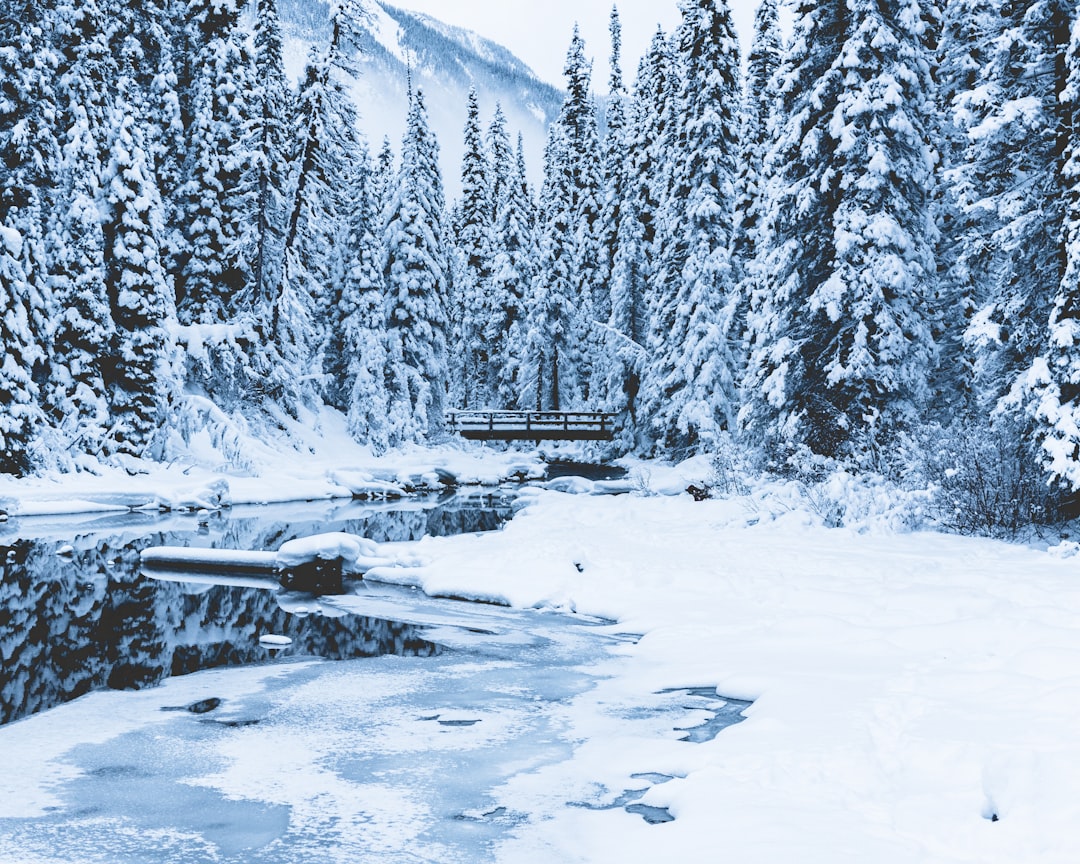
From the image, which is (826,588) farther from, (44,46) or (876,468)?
(44,46)

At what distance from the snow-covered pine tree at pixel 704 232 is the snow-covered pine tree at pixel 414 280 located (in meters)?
13.2

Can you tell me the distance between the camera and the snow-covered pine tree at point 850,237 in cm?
1753

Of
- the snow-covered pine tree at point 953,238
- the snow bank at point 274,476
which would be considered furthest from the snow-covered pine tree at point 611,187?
the snow-covered pine tree at point 953,238

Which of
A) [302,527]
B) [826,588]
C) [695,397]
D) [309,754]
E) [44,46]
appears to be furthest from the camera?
[695,397]

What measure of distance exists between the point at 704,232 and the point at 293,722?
89.9 feet

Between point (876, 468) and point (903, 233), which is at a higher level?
point (903, 233)

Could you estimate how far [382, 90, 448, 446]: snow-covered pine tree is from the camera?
41469mm

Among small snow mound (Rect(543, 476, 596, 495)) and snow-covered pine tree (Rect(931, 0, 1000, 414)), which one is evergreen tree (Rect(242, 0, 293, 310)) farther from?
snow-covered pine tree (Rect(931, 0, 1000, 414))

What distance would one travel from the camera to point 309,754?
21.2 feet

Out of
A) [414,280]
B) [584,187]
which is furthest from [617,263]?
[584,187]

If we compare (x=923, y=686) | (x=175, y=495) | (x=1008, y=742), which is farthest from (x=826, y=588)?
→ (x=175, y=495)

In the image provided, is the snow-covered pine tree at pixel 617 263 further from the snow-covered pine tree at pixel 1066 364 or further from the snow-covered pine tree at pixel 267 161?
the snow-covered pine tree at pixel 1066 364

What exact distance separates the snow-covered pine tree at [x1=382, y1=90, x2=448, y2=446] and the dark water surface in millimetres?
21752

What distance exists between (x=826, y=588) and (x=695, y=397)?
20.7m
